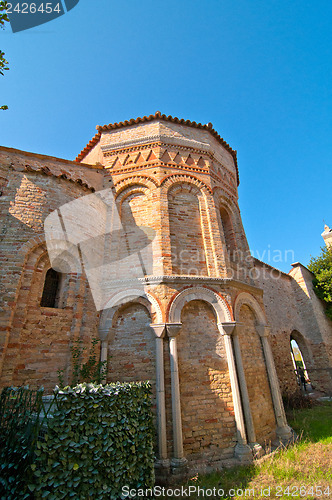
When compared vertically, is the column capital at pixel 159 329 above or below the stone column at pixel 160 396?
above

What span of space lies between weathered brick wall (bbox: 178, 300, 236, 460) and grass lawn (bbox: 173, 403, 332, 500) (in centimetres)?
56

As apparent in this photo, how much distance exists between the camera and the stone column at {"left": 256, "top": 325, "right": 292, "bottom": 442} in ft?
22.3

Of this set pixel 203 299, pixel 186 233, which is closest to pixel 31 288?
pixel 203 299

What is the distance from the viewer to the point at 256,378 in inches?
274

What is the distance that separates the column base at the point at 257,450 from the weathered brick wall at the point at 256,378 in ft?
1.11

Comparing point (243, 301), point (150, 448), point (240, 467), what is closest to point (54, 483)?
point (150, 448)

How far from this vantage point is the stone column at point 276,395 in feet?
22.3

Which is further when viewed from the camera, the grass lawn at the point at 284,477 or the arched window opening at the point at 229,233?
the arched window opening at the point at 229,233

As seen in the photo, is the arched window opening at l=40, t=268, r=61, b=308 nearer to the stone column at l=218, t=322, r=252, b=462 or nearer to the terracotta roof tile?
the stone column at l=218, t=322, r=252, b=462

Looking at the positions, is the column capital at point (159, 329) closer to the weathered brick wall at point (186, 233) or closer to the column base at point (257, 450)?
the weathered brick wall at point (186, 233)

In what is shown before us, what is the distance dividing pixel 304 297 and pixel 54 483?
52.0 feet

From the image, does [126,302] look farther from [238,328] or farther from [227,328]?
[238,328]

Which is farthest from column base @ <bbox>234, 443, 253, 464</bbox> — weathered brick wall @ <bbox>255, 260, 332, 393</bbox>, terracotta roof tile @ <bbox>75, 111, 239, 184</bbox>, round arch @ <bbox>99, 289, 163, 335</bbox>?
terracotta roof tile @ <bbox>75, 111, 239, 184</bbox>

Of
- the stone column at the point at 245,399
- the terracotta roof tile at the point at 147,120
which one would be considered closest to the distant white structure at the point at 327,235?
the terracotta roof tile at the point at 147,120
